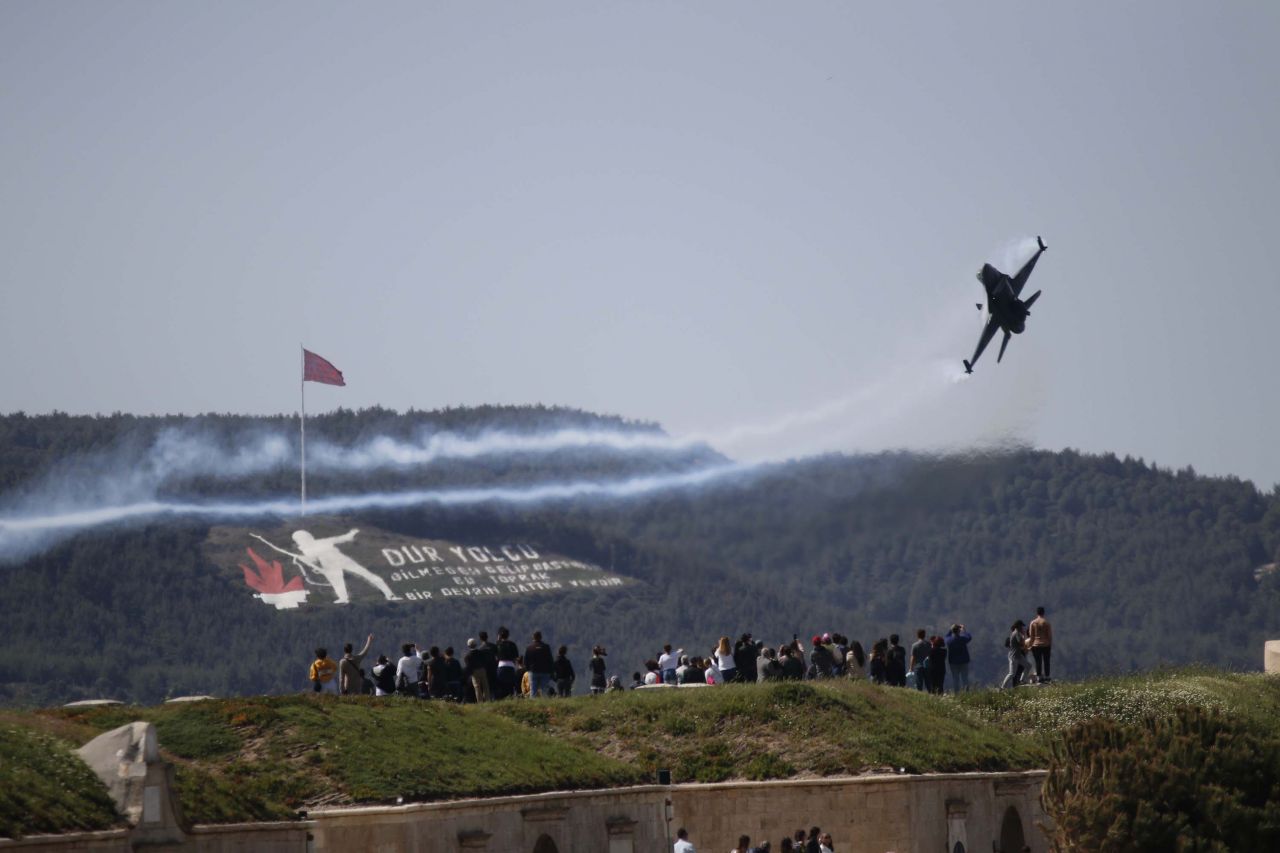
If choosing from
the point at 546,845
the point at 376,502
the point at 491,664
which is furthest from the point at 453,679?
the point at 376,502

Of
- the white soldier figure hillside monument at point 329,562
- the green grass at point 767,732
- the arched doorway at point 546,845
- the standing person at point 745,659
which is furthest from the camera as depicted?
the white soldier figure hillside monument at point 329,562

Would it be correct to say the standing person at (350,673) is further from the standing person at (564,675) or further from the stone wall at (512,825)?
the stone wall at (512,825)

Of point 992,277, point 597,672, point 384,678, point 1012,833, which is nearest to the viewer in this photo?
point 384,678

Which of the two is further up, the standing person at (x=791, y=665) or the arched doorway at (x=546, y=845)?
the standing person at (x=791, y=665)

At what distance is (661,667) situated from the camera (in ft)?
178

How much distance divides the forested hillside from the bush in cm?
3615

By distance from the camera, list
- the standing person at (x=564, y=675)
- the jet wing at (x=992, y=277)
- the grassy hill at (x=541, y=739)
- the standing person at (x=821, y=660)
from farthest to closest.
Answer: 1. the jet wing at (x=992, y=277)
2. the standing person at (x=821, y=660)
3. the standing person at (x=564, y=675)
4. the grassy hill at (x=541, y=739)

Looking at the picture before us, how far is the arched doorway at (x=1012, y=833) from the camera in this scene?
158 feet

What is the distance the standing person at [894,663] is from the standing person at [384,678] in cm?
1334

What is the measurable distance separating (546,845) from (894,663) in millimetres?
16186

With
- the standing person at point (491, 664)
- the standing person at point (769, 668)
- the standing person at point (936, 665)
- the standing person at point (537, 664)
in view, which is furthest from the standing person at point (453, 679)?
the standing person at point (936, 665)

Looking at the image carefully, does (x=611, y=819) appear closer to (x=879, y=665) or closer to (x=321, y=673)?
(x=321, y=673)

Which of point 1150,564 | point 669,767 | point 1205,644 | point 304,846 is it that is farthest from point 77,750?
point 1150,564

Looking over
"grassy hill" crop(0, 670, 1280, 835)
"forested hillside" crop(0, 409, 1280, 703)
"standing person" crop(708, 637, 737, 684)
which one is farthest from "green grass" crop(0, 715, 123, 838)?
"forested hillside" crop(0, 409, 1280, 703)
